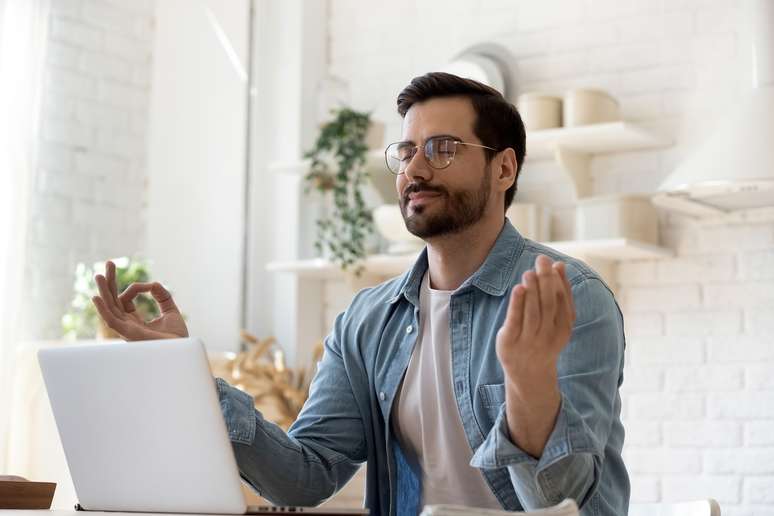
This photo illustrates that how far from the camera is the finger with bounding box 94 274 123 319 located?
5.83 ft

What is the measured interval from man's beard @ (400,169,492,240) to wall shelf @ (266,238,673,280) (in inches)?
49.4

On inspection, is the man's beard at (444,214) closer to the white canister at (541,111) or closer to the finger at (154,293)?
the finger at (154,293)

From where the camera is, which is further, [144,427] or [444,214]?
[444,214]

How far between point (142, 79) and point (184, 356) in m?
2.78

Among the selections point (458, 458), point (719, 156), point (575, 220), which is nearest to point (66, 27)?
point (575, 220)

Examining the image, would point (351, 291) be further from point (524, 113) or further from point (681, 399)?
point (681, 399)

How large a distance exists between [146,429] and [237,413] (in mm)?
268

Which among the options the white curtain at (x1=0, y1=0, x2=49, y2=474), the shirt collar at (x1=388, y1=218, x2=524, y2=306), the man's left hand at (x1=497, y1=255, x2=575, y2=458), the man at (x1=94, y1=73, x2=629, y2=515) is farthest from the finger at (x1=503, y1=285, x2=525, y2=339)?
the white curtain at (x1=0, y1=0, x2=49, y2=474)

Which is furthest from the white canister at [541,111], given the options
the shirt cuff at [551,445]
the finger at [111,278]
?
the shirt cuff at [551,445]

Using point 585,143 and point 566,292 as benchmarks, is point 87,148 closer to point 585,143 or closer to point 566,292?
point 585,143

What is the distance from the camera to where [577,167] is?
11.0 feet

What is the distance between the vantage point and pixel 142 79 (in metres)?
4.04

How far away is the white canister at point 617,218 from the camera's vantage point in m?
3.16

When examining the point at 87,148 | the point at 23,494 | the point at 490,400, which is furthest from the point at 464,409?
the point at 87,148
